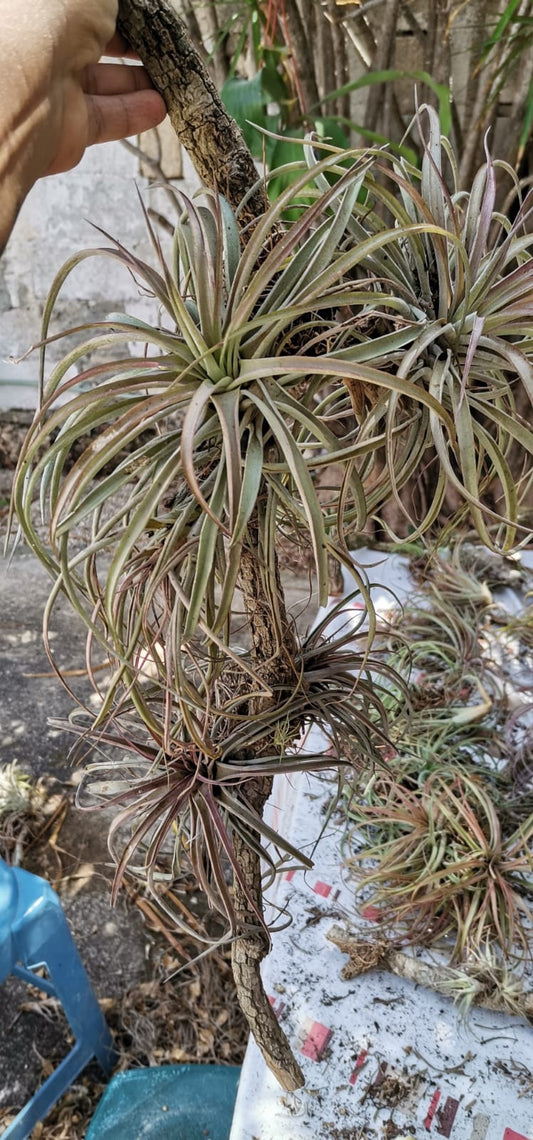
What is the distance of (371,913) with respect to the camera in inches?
38.3

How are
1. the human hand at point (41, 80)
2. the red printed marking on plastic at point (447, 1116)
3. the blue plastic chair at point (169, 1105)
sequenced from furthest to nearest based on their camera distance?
the blue plastic chair at point (169, 1105) < the red printed marking on plastic at point (447, 1116) < the human hand at point (41, 80)

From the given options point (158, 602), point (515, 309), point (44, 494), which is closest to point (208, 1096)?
point (158, 602)

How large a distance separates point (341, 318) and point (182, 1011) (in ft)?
3.73

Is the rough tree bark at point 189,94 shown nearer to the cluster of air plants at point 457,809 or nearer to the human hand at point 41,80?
the human hand at point 41,80

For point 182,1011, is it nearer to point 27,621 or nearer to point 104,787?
point 104,787

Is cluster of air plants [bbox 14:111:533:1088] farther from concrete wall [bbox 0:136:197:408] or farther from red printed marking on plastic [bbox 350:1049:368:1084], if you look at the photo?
concrete wall [bbox 0:136:197:408]

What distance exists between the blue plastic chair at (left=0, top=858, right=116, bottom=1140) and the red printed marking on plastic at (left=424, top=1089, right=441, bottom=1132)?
474 millimetres

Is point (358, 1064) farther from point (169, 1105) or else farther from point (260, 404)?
point (260, 404)

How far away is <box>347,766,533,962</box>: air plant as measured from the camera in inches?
36.3

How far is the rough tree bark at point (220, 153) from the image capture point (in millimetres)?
423

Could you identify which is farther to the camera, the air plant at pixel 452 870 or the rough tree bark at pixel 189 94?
the air plant at pixel 452 870

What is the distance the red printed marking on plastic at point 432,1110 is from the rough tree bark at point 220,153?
1.03 ft

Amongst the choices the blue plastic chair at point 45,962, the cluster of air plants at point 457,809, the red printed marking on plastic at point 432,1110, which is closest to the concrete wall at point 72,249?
the cluster of air plants at point 457,809

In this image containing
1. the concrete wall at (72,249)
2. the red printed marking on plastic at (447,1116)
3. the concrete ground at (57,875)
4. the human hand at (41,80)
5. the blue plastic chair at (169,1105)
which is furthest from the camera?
the concrete wall at (72,249)
